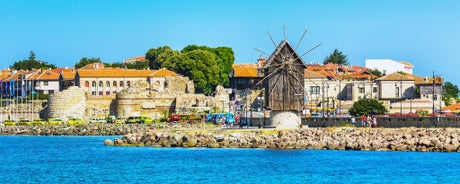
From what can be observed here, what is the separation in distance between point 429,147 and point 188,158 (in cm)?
1259

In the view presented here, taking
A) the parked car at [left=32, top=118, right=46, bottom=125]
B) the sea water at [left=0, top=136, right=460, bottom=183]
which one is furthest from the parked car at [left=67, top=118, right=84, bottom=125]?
the sea water at [left=0, top=136, right=460, bottom=183]

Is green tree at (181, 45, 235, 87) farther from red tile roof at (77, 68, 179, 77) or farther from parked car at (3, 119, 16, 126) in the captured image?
parked car at (3, 119, 16, 126)

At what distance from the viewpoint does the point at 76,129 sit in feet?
280

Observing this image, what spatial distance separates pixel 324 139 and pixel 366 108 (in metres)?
29.7

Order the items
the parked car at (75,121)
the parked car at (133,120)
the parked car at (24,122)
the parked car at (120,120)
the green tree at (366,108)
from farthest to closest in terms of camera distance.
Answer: the parked car at (24,122)
the parked car at (75,121)
the parked car at (120,120)
the parked car at (133,120)
the green tree at (366,108)

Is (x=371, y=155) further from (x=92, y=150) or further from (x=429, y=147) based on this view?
(x=92, y=150)

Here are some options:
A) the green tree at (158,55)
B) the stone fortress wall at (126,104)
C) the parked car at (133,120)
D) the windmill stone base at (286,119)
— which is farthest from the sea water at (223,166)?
the green tree at (158,55)

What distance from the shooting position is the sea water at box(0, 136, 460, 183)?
47.6 meters

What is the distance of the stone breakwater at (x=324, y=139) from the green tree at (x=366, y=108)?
25.1 m

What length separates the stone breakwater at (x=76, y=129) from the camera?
83250 millimetres

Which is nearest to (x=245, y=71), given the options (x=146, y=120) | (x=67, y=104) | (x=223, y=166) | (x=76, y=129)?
(x=67, y=104)

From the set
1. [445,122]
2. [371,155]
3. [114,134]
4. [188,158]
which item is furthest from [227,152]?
[114,134]

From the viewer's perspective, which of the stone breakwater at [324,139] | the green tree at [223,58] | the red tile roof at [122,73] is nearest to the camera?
the stone breakwater at [324,139]

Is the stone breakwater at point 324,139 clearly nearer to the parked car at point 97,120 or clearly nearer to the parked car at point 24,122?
the parked car at point 97,120
